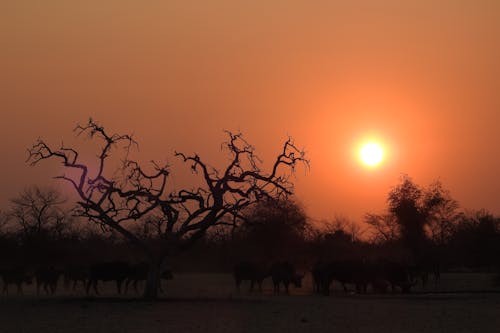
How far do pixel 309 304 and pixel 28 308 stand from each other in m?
11.1

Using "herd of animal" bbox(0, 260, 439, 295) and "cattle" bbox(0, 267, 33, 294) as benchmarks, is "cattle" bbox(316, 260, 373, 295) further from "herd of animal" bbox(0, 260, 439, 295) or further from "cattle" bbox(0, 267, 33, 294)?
"cattle" bbox(0, 267, 33, 294)

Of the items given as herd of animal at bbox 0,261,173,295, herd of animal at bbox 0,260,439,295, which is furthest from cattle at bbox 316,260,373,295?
herd of animal at bbox 0,261,173,295

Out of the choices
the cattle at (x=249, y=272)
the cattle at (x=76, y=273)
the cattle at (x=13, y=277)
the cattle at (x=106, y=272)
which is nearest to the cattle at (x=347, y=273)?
the cattle at (x=249, y=272)

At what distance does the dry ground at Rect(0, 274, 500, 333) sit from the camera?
25188 mm

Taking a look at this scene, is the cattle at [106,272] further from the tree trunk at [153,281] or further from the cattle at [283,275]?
the cattle at [283,275]

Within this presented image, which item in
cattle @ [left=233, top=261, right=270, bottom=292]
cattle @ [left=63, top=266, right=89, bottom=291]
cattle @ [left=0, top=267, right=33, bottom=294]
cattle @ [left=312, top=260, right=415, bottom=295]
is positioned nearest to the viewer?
cattle @ [left=312, top=260, right=415, bottom=295]

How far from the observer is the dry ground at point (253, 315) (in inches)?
992

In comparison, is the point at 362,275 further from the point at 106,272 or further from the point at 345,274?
the point at 106,272

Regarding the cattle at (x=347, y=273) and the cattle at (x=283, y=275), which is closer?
the cattle at (x=347, y=273)

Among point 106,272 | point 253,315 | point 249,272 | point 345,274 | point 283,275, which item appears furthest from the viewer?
point 249,272

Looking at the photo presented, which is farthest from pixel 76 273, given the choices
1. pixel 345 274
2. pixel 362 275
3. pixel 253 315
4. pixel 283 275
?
pixel 253 315

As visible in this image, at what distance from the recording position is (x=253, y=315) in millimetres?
28984

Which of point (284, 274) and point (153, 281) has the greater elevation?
point (284, 274)

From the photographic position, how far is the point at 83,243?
96688 millimetres
